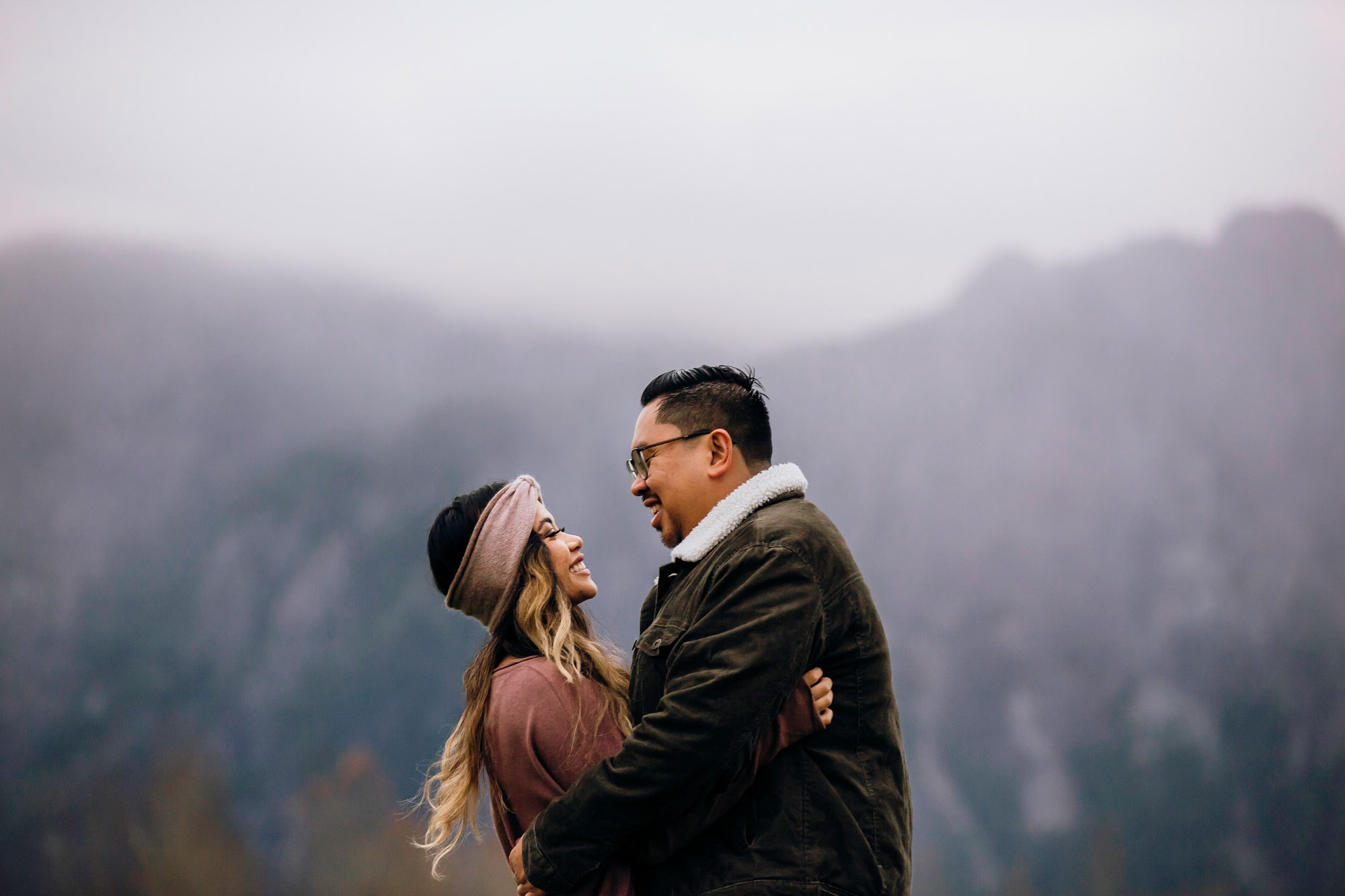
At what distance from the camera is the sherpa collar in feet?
5.33

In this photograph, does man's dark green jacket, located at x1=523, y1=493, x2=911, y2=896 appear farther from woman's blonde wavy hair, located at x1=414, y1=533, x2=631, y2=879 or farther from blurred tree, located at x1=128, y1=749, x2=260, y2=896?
blurred tree, located at x1=128, y1=749, x2=260, y2=896

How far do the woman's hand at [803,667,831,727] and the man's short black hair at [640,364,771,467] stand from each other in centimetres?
41

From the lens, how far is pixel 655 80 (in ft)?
15.2

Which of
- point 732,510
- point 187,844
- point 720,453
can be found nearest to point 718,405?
point 720,453

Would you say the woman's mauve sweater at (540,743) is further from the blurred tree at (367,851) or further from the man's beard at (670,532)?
the blurred tree at (367,851)

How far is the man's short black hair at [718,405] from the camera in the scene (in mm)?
1724

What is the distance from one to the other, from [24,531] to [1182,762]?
5201 millimetres

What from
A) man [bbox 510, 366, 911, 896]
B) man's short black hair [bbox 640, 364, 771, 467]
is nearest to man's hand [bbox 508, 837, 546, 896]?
man [bbox 510, 366, 911, 896]

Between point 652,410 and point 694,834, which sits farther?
point 652,410

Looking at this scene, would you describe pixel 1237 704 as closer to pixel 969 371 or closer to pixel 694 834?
pixel 969 371

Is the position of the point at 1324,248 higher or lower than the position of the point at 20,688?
higher

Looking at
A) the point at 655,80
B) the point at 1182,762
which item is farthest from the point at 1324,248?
the point at 655,80

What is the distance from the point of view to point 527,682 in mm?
1681

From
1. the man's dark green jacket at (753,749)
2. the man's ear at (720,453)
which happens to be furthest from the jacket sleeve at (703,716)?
the man's ear at (720,453)
